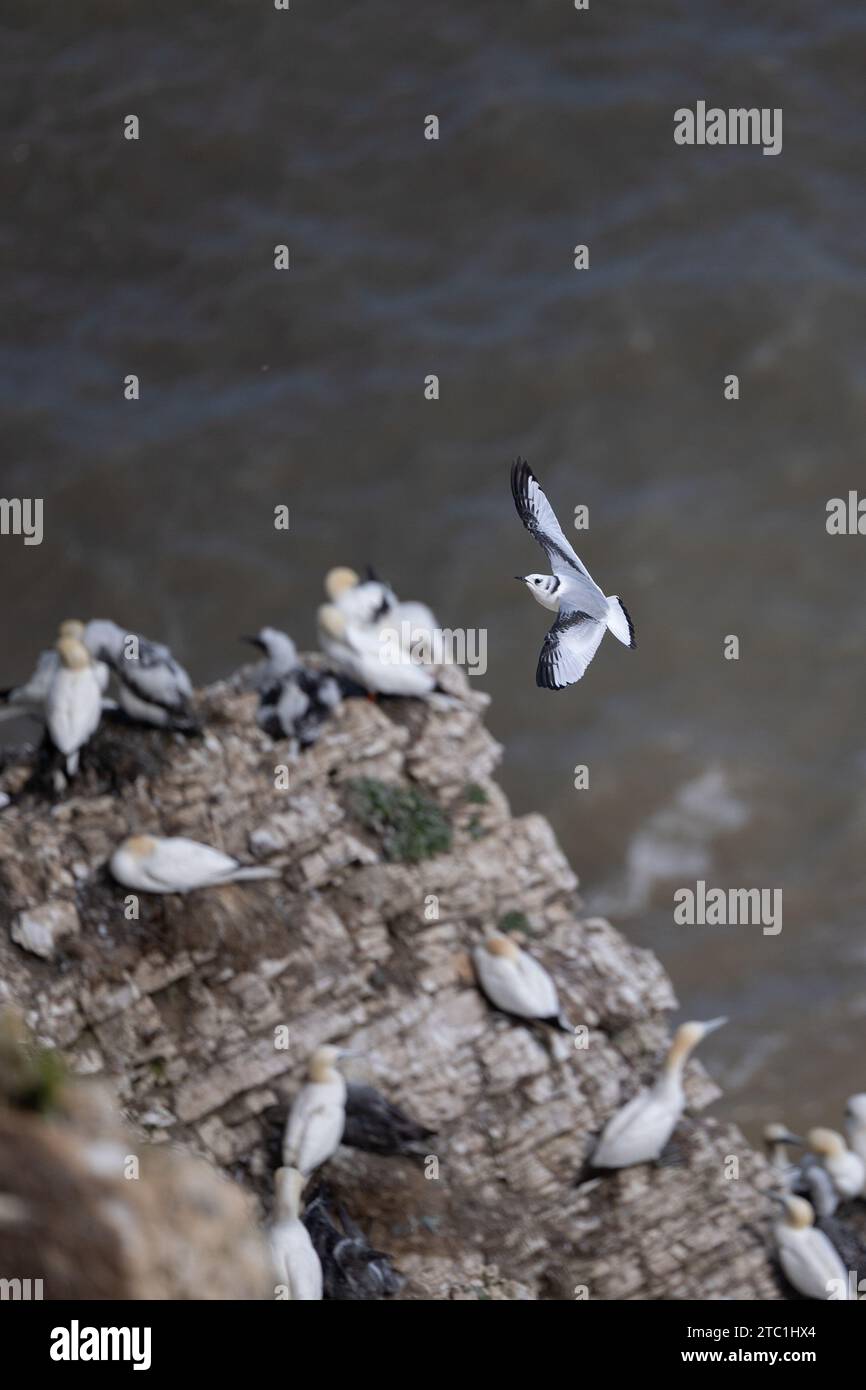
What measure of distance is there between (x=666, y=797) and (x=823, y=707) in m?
3.02

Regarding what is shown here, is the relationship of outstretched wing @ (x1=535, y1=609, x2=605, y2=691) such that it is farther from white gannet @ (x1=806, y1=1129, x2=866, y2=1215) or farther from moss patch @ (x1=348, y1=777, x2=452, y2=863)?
white gannet @ (x1=806, y1=1129, x2=866, y2=1215)

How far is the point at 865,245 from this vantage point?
28500mm

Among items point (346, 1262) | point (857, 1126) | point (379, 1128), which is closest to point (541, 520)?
point (379, 1128)

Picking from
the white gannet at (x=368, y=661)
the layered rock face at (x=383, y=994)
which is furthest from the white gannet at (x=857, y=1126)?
the white gannet at (x=368, y=661)

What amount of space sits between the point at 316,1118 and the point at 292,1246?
1.05m

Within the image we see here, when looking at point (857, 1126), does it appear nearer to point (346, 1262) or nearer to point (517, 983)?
point (517, 983)

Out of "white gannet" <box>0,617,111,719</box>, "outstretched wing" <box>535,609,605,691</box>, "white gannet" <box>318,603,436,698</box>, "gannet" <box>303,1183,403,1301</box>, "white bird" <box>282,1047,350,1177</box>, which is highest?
"white gannet" <box>318,603,436,698</box>

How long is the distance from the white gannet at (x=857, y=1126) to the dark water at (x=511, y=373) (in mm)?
3703

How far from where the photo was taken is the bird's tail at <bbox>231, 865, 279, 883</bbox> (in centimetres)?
1311

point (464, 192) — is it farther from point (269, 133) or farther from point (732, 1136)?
point (732, 1136)

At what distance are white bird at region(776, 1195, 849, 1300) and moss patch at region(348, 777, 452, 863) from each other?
14.5ft

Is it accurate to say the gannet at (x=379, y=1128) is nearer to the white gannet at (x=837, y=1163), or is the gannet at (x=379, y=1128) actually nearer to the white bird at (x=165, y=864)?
the white bird at (x=165, y=864)

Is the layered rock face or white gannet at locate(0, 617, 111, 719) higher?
white gannet at locate(0, 617, 111, 719)

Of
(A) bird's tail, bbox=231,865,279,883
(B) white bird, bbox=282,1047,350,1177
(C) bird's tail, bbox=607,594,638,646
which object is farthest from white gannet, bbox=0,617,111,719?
(C) bird's tail, bbox=607,594,638,646
